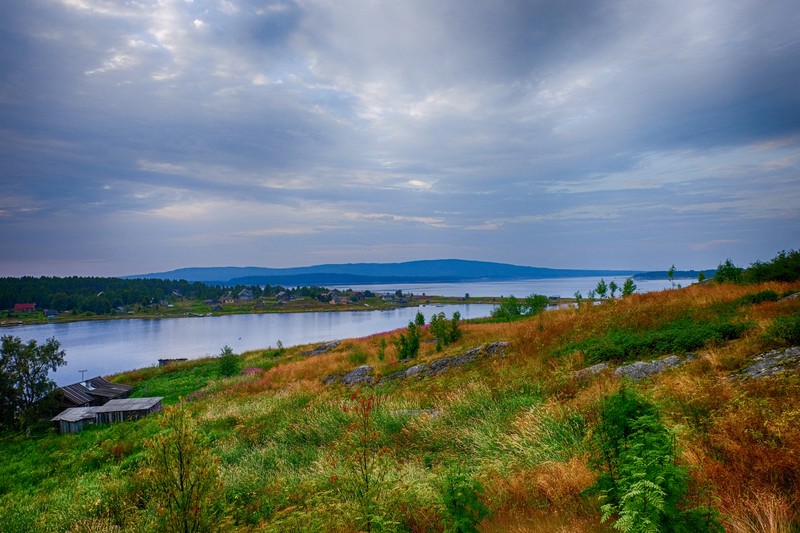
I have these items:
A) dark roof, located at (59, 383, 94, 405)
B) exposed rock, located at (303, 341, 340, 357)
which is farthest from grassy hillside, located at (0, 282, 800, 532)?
exposed rock, located at (303, 341, 340, 357)

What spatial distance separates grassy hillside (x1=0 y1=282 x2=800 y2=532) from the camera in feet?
13.5

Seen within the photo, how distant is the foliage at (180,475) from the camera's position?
4.52 meters

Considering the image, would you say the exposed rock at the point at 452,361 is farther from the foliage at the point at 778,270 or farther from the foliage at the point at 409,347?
the foliage at the point at 778,270

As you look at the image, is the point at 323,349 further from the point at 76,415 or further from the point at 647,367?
the point at 647,367

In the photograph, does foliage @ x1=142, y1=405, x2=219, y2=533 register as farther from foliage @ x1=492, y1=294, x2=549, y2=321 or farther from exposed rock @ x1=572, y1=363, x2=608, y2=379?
foliage @ x1=492, y1=294, x2=549, y2=321

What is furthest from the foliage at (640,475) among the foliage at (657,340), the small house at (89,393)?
the small house at (89,393)

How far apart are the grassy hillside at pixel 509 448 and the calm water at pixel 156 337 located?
44.1 meters

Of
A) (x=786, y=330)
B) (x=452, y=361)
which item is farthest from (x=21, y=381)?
(x=786, y=330)

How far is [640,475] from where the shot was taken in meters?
3.25

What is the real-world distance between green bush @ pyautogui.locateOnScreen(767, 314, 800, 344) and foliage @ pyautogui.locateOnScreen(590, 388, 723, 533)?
634cm

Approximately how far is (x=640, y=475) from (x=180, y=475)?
4840mm

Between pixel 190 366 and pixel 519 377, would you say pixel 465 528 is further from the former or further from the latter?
pixel 190 366

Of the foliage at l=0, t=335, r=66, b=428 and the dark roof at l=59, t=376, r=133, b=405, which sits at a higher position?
the foliage at l=0, t=335, r=66, b=428

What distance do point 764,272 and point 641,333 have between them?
10667mm
